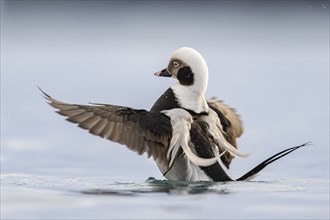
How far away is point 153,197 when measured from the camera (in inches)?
248

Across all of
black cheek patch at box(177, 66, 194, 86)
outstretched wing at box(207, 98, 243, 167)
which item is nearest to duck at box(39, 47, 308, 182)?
black cheek patch at box(177, 66, 194, 86)

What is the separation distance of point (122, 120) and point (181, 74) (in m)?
0.52

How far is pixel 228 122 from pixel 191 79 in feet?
1.73

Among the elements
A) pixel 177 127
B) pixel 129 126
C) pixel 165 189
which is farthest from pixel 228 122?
pixel 165 189

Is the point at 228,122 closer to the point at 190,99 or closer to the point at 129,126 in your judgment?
the point at 190,99

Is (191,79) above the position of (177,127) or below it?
above

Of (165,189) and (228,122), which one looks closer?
(165,189)

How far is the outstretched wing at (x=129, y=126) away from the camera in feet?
22.7

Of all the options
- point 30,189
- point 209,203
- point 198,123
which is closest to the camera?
point 209,203

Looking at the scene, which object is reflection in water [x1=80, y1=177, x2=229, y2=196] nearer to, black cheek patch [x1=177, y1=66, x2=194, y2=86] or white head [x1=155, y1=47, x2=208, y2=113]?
white head [x1=155, y1=47, x2=208, y2=113]

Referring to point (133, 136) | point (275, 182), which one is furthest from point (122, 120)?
point (275, 182)

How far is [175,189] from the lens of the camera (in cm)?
668

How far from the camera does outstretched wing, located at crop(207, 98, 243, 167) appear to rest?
749 centimetres

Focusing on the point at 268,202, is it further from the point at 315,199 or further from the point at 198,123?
the point at 198,123
